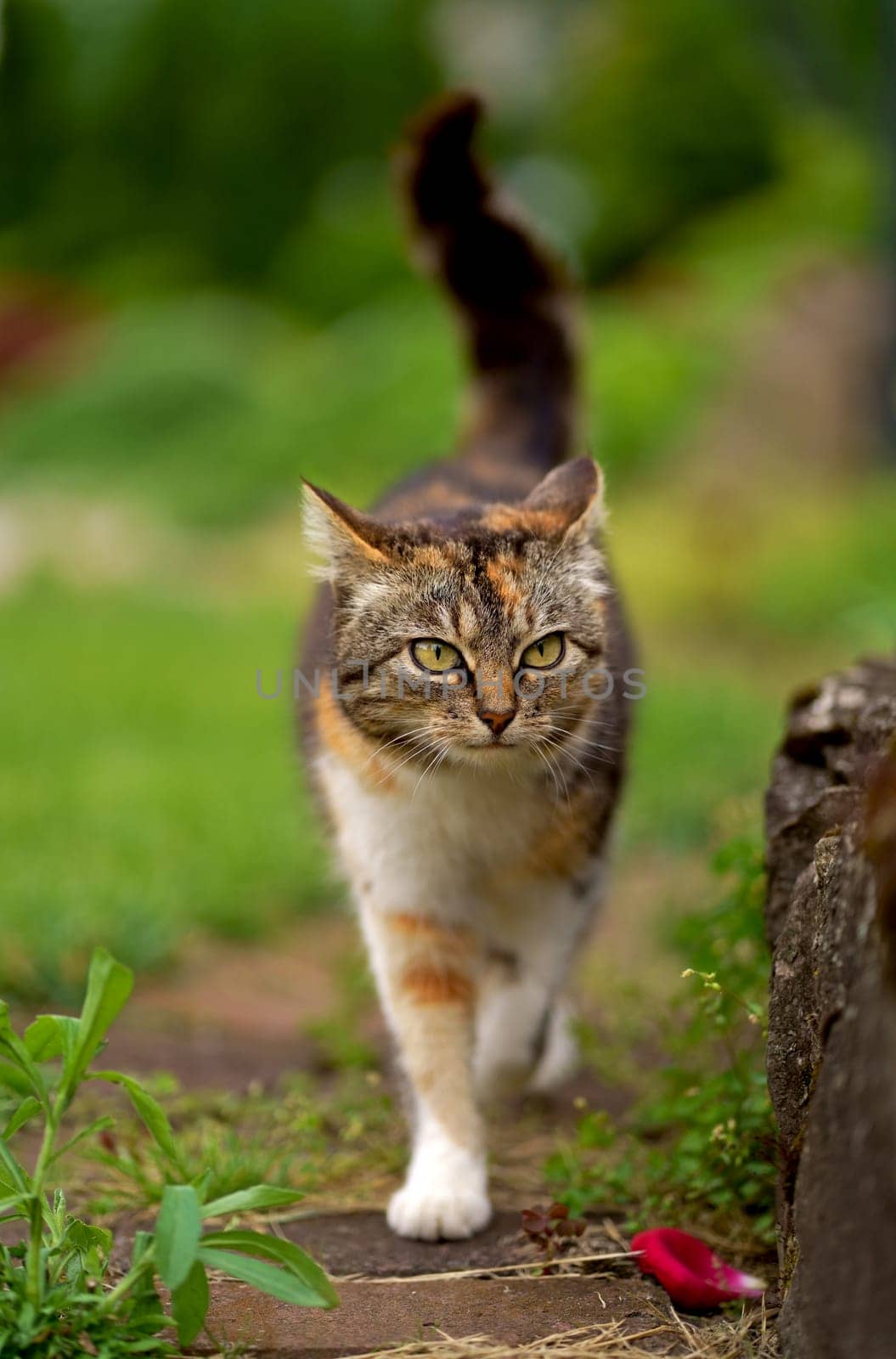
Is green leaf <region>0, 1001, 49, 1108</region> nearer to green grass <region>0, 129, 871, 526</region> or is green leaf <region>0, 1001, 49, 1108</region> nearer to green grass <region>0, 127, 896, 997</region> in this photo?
green grass <region>0, 127, 896, 997</region>

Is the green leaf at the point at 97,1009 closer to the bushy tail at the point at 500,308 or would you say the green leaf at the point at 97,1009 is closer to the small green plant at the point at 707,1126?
the small green plant at the point at 707,1126

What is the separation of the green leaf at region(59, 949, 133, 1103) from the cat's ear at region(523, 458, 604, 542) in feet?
4.03

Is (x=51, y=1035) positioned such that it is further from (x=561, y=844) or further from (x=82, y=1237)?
(x=561, y=844)

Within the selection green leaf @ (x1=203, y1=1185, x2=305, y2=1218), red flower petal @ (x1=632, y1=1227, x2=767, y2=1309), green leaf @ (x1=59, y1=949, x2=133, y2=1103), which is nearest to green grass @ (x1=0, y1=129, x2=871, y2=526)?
red flower petal @ (x1=632, y1=1227, x2=767, y2=1309)

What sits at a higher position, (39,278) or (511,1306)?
(39,278)

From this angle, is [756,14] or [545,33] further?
[545,33]

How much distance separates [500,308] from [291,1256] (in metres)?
2.92

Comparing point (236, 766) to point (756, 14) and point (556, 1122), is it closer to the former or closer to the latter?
point (556, 1122)

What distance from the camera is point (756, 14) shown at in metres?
17.5

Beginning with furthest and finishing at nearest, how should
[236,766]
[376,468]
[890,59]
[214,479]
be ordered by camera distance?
[214,479]
[376,468]
[890,59]
[236,766]

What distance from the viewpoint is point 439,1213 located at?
2562mm

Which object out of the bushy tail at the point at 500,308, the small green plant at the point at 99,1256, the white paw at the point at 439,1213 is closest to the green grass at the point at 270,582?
the bushy tail at the point at 500,308

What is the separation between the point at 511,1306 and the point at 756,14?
710 inches

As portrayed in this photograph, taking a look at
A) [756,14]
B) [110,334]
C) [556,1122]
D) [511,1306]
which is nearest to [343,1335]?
[511,1306]
